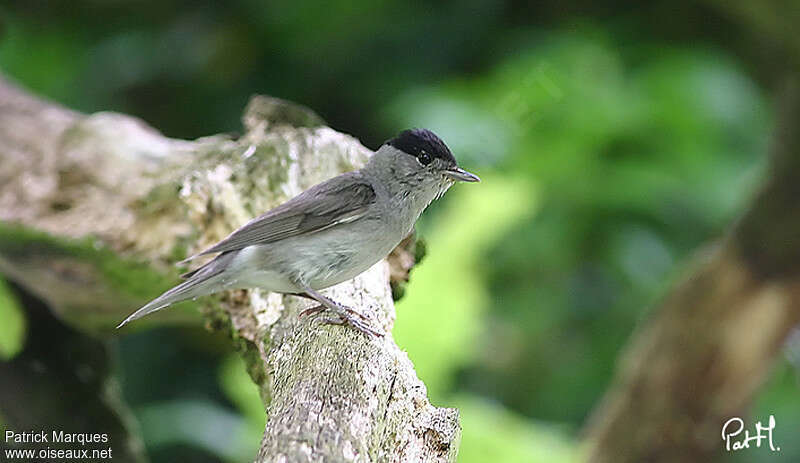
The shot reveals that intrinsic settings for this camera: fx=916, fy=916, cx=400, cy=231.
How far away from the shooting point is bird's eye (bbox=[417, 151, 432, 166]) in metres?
2.46

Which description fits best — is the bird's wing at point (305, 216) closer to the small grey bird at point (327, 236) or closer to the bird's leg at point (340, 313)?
the small grey bird at point (327, 236)

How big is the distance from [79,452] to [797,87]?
10.5ft

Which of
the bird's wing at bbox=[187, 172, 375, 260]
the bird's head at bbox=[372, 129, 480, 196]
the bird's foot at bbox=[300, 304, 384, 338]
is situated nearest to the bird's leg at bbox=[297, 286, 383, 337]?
the bird's foot at bbox=[300, 304, 384, 338]

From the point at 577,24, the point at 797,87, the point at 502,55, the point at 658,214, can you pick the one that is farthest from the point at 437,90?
the point at 797,87

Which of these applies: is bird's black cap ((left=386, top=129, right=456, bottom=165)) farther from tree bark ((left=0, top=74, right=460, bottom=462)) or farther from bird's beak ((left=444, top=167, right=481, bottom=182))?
tree bark ((left=0, top=74, right=460, bottom=462))

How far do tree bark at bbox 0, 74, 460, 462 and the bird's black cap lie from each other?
0.38 meters

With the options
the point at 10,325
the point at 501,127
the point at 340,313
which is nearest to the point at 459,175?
the point at 340,313

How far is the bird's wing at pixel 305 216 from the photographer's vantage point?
2309 mm

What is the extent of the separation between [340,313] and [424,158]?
1.74 ft

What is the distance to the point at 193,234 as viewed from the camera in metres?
2.78

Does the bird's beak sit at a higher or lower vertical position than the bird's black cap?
lower

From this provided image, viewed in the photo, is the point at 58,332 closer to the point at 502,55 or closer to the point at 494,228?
the point at 494,228

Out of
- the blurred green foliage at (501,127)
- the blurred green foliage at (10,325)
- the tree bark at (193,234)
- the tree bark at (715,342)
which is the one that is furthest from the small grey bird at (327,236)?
the tree bark at (715,342)

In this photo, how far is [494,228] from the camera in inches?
157
